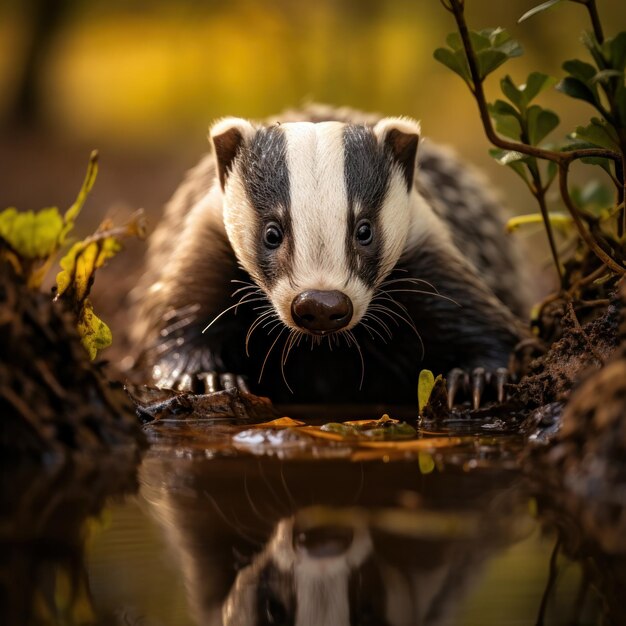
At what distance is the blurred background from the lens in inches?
208

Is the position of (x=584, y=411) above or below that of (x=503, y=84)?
below

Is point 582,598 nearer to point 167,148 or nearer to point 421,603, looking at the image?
point 421,603

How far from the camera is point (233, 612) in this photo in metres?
0.88

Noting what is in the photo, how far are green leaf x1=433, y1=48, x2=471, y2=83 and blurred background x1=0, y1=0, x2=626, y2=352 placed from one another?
324 cm

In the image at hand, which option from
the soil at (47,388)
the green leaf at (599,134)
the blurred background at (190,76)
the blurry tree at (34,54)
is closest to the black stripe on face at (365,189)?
the green leaf at (599,134)

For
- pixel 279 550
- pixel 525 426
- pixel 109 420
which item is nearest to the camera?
pixel 279 550

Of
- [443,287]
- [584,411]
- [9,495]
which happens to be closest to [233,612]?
[9,495]

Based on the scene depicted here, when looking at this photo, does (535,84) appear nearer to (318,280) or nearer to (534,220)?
(534,220)

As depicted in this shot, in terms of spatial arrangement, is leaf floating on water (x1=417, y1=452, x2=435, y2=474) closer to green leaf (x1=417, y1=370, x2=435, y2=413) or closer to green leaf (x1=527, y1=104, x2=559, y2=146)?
green leaf (x1=417, y1=370, x2=435, y2=413)

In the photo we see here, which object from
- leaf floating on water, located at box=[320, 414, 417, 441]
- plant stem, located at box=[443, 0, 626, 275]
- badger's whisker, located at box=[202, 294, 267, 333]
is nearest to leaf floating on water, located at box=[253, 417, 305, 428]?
leaf floating on water, located at box=[320, 414, 417, 441]

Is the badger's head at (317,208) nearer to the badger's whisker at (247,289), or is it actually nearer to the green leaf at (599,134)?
the badger's whisker at (247,289)

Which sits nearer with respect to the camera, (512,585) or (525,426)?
(512,585)

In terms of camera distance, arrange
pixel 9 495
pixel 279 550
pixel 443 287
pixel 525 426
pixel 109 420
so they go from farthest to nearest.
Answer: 1. pixel 443 287
2. pixel 525 426
3. pixel 109 420
4. pixel 9 495
5. pixel 279 550

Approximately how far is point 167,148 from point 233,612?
516 cm
